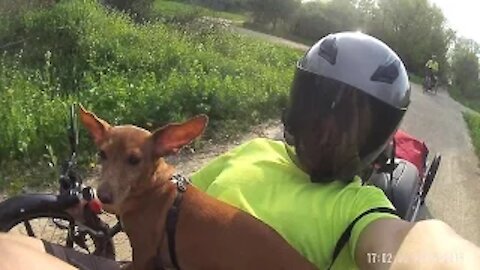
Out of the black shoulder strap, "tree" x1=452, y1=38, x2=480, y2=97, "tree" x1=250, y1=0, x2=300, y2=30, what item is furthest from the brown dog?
"tree" x1=250, y1=0, x2=300, y2=30

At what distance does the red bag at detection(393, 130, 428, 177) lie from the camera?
13.6 ft

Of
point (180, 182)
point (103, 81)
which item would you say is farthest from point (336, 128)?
point (103, 81)

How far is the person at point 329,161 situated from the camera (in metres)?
2.10

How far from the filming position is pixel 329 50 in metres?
2.58

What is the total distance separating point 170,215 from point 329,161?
2.11 ft

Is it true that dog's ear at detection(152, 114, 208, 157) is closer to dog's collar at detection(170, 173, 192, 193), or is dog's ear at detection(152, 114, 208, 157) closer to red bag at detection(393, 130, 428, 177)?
→ dog's collar at detection(170, 173, 192, 193)

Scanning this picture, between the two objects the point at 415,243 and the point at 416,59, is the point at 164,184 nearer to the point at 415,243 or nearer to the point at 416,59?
the point at 415,243

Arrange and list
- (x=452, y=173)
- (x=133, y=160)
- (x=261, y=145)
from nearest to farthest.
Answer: (x=261, y=145) → (x=133, y=160) → (x=452, y=173)

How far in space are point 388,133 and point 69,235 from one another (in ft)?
5.96

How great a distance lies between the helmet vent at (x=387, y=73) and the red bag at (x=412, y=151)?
5.38ft

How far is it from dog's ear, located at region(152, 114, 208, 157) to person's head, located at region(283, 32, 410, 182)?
35 cm

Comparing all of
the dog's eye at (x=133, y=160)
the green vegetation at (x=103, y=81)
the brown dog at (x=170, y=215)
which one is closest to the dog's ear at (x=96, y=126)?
the brown dog at (x=170, y=215)

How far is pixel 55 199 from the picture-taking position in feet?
10.9

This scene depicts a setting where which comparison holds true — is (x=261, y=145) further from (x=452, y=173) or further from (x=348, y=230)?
(x=452, y=173)
